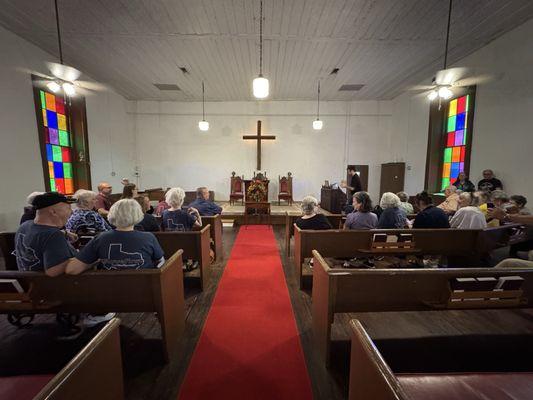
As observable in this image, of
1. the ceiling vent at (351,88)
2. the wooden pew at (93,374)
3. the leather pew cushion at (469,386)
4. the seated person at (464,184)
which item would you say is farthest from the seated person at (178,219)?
the ceiling vent at (351,88)

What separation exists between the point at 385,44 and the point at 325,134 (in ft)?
14.3

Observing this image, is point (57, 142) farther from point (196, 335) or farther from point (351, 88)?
point (351, 88)

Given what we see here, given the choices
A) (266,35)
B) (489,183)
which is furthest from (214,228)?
(489,183)

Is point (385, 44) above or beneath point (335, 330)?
above

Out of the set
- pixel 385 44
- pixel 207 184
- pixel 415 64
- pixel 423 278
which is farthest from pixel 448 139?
pixel 207 184

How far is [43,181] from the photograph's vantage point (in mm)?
5094

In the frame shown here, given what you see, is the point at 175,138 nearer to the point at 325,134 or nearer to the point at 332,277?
the point at 325,134

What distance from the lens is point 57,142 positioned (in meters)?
5.85

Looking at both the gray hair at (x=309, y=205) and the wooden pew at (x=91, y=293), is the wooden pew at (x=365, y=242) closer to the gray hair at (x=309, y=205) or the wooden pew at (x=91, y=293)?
the gray hair at (x=309, y=205)

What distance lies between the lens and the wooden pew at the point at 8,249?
105 inches

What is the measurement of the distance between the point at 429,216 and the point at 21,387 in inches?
149

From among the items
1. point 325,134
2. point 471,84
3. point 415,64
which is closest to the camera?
point 471,84

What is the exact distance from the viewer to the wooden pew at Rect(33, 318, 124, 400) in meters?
0.78

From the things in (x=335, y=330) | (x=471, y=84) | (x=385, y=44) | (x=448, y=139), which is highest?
(x=385, y=44)
